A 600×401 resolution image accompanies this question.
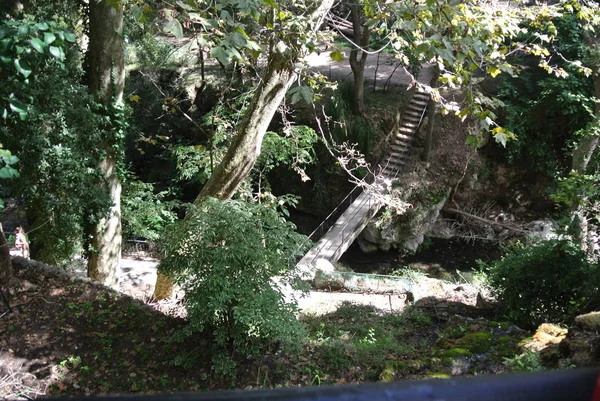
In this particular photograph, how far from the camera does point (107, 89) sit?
7.52 metres

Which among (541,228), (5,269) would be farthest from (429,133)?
(5,269)

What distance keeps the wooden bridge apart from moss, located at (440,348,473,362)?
4964 mm

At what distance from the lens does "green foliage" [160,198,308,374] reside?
5.03m

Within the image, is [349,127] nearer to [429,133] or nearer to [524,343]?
[429,133]

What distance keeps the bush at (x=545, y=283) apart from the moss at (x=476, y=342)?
1.82 metres

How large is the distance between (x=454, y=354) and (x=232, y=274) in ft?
8.62

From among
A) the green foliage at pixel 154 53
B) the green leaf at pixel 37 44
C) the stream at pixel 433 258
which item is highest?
the green foliage at pixel 154 53

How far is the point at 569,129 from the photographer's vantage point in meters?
15.2

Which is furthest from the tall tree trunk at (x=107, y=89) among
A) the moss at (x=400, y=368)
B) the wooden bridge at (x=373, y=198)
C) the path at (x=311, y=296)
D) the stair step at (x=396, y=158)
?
the stair step at (x=396, y=158)

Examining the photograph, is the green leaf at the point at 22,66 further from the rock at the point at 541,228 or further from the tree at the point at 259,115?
the rock at the point at 541,228

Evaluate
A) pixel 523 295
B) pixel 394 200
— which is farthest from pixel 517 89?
pixel 523 295

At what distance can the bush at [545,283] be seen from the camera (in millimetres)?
7285

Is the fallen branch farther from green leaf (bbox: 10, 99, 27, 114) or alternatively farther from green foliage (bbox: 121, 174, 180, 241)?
green leaf (bbox: 10, 99, 27, 114)

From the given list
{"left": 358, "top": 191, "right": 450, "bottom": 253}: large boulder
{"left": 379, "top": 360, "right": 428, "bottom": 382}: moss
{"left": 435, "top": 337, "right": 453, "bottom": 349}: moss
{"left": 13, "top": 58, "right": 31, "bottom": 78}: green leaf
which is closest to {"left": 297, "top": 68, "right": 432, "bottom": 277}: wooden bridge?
{"left": 358, "top": 191, "right": 450, "bottom": 253}: large boulder
